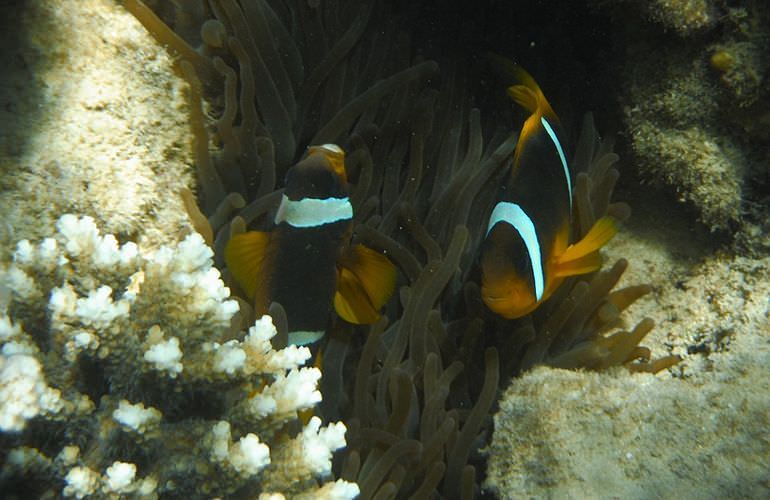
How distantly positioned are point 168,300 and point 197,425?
10.7 inches

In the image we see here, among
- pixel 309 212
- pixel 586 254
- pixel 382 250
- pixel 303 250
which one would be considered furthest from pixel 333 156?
pixel 586 254

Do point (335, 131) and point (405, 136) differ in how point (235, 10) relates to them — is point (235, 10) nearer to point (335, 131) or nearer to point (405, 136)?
point (335, 131)

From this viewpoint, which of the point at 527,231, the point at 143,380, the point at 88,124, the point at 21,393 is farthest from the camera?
the point at 527,231

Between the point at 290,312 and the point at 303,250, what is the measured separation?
0.18 m

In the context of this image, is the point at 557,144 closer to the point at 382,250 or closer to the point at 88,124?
the point at 382,250

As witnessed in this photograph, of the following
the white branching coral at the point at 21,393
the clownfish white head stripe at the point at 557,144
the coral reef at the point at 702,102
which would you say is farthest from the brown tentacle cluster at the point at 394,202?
the white branching coral at the point at 21,393

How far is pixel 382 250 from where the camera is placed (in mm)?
2021

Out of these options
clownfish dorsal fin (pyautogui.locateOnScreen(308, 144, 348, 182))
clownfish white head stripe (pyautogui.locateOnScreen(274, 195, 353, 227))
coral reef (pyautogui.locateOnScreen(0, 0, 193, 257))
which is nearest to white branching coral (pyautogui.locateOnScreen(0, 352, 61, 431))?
coral reef (pyautogui.locateOnScreen(0, 0, 193, 257))

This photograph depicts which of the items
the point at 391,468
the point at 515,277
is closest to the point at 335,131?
the point at 515,277

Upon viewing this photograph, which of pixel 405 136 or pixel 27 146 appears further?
pixel 405 136

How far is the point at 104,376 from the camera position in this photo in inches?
51.5

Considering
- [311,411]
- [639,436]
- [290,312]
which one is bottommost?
[311,411]

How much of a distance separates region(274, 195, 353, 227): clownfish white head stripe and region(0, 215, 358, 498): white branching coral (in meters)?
0.38

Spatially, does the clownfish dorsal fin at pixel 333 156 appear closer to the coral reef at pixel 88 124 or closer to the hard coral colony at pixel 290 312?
the hard coral colony at pixel 290 312
